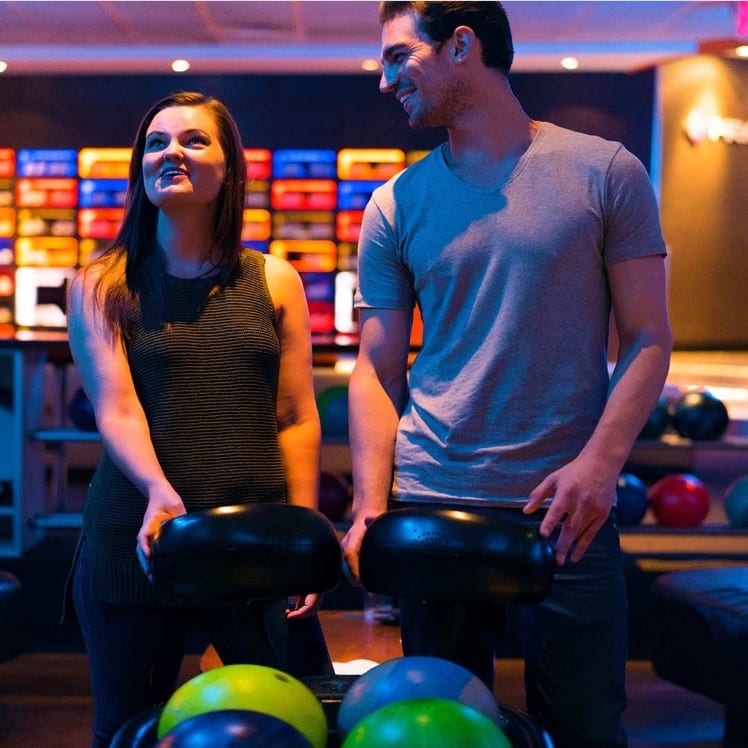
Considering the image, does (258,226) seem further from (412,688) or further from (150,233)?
(412,688)

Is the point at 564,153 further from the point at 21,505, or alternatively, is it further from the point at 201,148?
the point at 21,505

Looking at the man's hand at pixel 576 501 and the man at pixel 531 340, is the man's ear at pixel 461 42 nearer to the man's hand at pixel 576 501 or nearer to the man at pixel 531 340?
the man at pixel 531 340

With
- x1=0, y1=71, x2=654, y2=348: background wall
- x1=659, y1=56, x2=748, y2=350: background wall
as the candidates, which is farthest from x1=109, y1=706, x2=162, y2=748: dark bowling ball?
x1=659, y1=56, x2=748, y2=350: background wall

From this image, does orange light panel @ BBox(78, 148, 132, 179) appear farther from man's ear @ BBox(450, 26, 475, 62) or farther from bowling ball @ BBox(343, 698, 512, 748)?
bowling ball @ BBox(343, 698, 512, 748)

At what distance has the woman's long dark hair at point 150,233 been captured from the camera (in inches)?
68.5

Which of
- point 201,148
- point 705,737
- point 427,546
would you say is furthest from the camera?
point 705,737

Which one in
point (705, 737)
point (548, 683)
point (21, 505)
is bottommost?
point (705, 737)

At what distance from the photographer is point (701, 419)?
16.2 feet

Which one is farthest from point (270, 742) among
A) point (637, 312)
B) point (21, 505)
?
point (21, 505)

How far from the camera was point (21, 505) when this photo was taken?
15.0ft

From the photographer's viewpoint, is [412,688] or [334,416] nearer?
[412,688]

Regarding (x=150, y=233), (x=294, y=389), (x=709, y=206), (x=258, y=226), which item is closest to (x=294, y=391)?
(x=294, y=389)

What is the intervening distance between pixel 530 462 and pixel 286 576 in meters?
0.49

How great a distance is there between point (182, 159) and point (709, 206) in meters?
8.14
